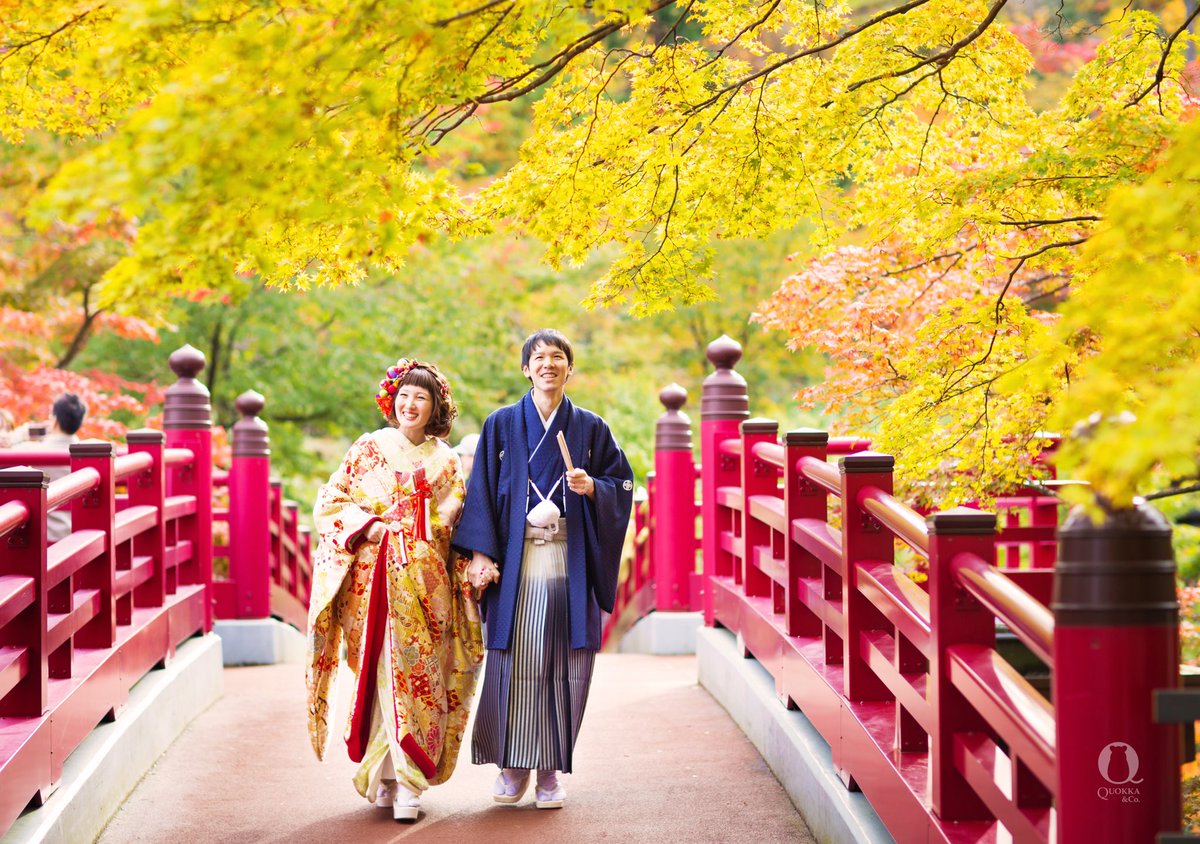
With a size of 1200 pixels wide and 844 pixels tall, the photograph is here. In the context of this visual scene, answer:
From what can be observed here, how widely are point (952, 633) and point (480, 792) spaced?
107 inches

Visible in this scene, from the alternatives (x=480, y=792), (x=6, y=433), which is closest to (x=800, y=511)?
(x=480, y=792)

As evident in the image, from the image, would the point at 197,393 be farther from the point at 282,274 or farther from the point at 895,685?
the point at 895,685

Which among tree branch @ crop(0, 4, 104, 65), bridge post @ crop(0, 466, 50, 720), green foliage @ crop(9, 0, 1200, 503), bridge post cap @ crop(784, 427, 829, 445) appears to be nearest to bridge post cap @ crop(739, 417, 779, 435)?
green foliage @ crop(9, 0, 1200, 503)

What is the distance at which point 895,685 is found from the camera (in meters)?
3.71

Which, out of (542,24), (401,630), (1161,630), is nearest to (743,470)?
(401,630)

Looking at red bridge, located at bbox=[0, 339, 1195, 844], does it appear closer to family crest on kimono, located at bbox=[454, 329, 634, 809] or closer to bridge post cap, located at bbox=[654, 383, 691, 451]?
bridge post cap, located at bbox=[654, 383, 691, 451]

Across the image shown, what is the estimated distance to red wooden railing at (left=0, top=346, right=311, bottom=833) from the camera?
403 centimetres

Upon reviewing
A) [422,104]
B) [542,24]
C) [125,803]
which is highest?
[542,24]

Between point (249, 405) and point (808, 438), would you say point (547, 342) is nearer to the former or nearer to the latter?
point (808, 438)

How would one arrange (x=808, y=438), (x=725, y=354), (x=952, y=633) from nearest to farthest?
(x=952, y=633)
(x=808, y=438)
(x=725, y=354)

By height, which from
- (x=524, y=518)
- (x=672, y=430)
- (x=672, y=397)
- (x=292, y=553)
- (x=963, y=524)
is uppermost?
(x=672, y=397)

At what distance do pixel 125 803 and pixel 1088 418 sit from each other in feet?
14.0

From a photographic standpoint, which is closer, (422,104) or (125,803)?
(422,104)

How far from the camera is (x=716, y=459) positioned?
294 inches
